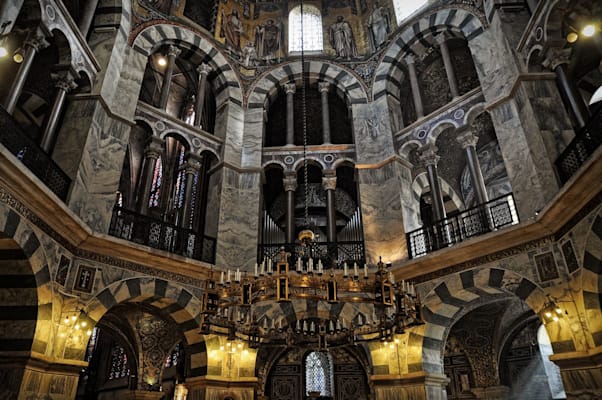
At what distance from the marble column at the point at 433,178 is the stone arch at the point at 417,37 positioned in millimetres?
2455

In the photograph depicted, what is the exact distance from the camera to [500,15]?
989 cm

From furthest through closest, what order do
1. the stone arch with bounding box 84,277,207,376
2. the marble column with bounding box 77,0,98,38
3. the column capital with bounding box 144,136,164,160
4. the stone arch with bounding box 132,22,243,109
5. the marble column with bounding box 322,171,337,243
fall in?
the stone arch with bounding box 132,22,243,109
the marble column with bounding box 322,171,337,243
the column capital with bounding box 144,136,164,160
the marble column with bounding box 77,0,98,38
the stone arch with bounding box 84,277,207,376

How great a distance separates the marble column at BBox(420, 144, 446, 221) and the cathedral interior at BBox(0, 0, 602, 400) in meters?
0.05

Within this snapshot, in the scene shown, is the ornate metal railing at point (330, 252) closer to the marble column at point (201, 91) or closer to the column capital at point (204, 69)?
the marble column at point (201, 91)

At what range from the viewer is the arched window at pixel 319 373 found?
12805 mm

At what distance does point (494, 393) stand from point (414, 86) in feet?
28.0

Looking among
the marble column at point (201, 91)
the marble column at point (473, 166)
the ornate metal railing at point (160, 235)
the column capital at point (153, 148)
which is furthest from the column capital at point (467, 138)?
the column capital at point (153, 148)

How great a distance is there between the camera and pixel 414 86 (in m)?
12.0

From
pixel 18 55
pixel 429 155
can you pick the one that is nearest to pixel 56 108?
pixel 18 55

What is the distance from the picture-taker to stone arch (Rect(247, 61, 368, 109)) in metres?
12.8

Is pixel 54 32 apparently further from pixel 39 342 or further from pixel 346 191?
pixel 346 191

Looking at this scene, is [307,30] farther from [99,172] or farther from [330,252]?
[99,172]

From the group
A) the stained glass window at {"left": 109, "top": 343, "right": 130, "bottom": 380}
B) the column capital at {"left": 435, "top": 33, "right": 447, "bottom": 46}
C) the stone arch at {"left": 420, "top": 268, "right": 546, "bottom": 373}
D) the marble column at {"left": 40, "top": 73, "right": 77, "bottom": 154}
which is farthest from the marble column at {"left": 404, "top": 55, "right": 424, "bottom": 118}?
the stained glass window at {"left": 109, "top": 343, "right": 130, "bottom": 380}

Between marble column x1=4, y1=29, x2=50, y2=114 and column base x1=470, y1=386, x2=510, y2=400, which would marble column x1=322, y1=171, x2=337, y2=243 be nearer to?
column base x1=470, y1=386, x2=510, y2=400
